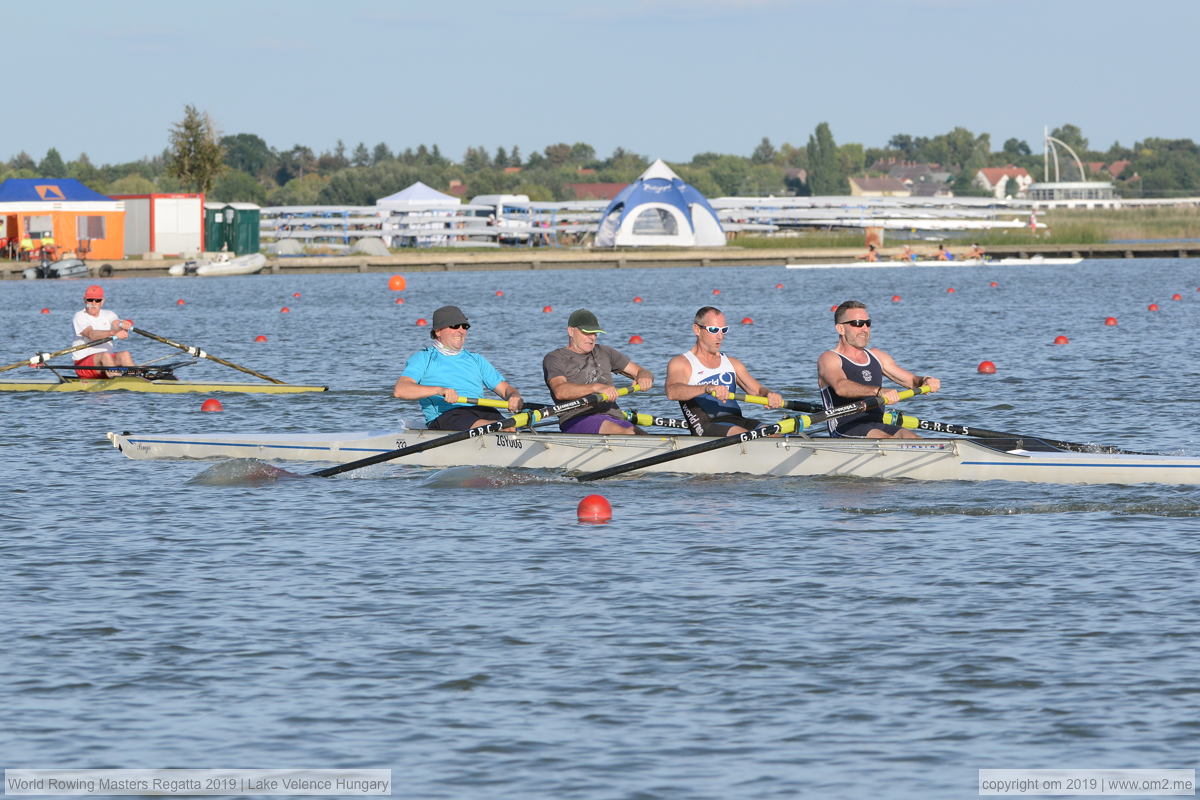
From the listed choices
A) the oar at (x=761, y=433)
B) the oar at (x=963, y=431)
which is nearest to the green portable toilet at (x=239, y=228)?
the oar at (x=761, y=433)

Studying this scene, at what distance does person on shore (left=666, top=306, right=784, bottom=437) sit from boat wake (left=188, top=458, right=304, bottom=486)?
3.77 meters

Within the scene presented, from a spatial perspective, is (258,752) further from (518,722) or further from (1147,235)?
(1147,235)

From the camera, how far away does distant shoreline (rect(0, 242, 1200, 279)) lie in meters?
70.9

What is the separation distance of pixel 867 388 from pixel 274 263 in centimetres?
5760

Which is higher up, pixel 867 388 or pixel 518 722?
pixel 867 388

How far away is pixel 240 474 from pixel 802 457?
518 centimetres

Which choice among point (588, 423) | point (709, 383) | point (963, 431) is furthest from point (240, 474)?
point (963, 431)

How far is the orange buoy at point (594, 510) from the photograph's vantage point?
13.2 metres

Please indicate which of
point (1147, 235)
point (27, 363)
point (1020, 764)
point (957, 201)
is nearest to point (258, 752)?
point (1020, 764)

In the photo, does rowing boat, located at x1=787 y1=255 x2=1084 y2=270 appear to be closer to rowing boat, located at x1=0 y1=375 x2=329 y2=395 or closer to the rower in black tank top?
rowing boat, located at x1=0 y1=375 x2=329 y2=395

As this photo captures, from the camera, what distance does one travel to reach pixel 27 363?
22672mm

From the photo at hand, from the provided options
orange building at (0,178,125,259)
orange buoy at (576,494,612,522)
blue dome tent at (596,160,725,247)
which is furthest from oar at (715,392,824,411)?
blue dome tent at (596,160,725,247)

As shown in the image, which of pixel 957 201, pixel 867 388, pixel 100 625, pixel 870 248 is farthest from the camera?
pixel 957 201

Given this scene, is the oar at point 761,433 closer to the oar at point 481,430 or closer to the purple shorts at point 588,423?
the oar at point 481,430
